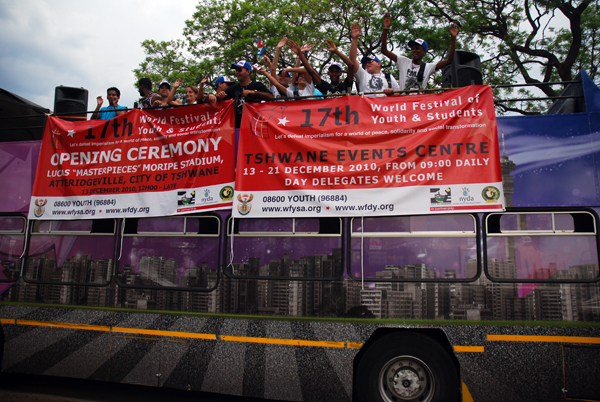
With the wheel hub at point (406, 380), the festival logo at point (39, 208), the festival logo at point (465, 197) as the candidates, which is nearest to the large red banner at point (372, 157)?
the festival logo at point (465, 197)

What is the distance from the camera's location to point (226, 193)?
188 inches

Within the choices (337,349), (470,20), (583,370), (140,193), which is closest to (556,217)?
(583,370)

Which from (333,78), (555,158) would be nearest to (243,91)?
(333,78)

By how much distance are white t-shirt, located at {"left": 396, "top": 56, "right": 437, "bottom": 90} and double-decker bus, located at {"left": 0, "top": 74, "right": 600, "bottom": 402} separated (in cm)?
126

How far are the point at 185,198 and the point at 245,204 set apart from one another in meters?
0.79

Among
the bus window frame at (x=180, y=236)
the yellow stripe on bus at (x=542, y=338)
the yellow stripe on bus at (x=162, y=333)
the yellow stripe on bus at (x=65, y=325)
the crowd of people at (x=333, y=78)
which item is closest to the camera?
the yellow stripe on bus at (x=542, y=338)

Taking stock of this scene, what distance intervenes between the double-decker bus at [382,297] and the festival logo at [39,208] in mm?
1361

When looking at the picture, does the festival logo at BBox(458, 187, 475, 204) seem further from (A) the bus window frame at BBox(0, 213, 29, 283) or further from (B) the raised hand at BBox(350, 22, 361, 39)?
(A) the bus window frame at BBox(0, 213, 29, 283)

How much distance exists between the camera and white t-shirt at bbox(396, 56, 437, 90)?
5.69 meters

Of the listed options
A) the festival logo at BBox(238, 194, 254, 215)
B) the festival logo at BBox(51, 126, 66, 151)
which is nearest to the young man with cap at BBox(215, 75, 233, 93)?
the festival logo at BBox(238, 194, 254, 215)

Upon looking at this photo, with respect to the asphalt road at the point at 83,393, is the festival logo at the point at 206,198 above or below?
above

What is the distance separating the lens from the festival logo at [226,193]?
4754mm

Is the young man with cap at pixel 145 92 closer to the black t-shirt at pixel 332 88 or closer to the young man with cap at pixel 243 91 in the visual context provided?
the young man with cap at pixel 243 91

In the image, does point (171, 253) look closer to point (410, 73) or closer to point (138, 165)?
point (138, 165)
